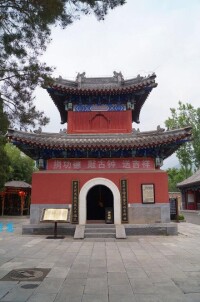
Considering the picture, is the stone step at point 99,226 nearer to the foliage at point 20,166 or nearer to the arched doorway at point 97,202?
the arched doorway at point 97,202

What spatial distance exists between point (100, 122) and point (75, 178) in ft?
11.6

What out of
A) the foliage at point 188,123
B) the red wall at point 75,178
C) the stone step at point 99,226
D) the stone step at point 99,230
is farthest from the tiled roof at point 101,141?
the foliage at point 188,123

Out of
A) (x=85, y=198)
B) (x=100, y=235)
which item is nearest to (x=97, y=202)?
(x=85, y=198)

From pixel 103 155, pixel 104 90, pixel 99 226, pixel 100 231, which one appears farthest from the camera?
pixel 104 90

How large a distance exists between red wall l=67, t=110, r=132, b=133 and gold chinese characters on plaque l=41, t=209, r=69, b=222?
4.74 metres

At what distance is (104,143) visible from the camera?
513 inches

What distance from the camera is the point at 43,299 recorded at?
438 cm

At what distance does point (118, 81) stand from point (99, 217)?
8.18 m

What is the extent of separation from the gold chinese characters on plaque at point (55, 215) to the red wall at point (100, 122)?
187 inches

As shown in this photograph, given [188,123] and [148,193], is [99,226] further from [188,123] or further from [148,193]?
[188,123]

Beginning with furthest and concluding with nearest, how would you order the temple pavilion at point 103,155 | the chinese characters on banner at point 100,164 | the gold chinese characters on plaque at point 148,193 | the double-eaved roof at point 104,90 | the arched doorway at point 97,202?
the arched doorway at point 97,202 → the double-eaved roof at point 104,90 → the chinese characters on banner at point 100,164 → the gold chinese characters on plaque at point 148,193 → the temple pavilion at point 103,155

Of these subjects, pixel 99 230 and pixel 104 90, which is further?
pixel 104 90

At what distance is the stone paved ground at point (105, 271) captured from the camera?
180 inches

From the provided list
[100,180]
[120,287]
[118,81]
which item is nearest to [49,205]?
[100,180]
